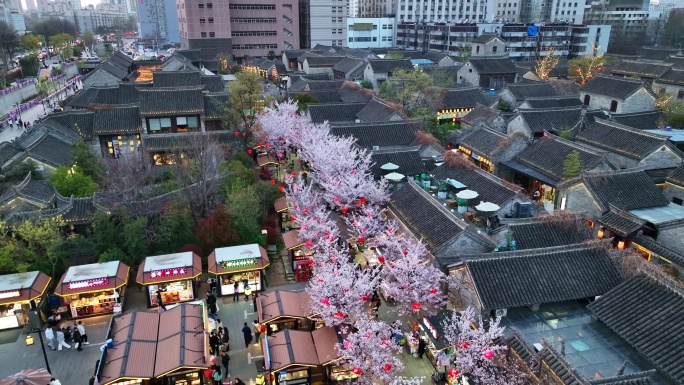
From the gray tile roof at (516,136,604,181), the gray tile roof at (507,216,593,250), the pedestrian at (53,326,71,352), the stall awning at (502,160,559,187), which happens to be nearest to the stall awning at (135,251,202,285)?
the pedestrian at (53,326,71,352)

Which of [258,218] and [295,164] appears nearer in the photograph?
[258,218]

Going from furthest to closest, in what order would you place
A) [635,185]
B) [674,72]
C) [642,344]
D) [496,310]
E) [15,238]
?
1. [674,72]
2. [635,185]
3. [15,238]
4. [496,310]
5. [642,344]

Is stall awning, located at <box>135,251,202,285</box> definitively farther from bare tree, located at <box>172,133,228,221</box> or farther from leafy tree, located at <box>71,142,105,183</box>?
leafy tree, located at <box>71,142,105,183</box>

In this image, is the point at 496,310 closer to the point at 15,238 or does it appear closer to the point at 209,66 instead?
the point at 15,238

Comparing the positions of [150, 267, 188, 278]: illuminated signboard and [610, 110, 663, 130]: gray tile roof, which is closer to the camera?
[150, 267, 188, 278]: illuminated signboard

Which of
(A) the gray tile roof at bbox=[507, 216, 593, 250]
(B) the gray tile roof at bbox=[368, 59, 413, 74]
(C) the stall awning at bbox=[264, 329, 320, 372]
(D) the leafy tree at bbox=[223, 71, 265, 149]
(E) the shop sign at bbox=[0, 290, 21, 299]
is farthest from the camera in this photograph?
(B) the gray tile roof at bbox=[368, 59, 413, 74]

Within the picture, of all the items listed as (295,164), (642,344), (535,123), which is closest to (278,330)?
(642,344)

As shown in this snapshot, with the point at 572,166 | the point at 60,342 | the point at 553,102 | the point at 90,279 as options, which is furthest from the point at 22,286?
the point at 553,102

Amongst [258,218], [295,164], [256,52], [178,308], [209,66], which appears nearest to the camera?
[178,308]

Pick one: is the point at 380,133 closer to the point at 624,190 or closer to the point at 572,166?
the point at 572,166
